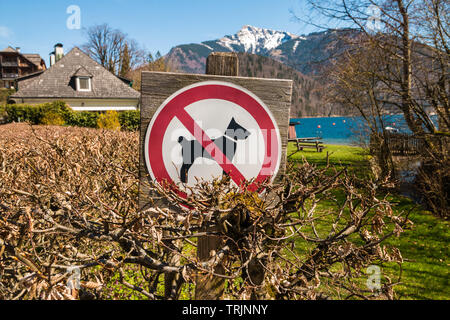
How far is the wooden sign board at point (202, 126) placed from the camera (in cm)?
144

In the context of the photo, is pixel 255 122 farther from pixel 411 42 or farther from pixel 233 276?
pixel 411 42

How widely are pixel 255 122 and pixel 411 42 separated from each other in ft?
28.6

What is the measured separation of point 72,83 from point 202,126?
3970 centimetres

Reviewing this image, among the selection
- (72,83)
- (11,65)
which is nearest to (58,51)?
(72,83)

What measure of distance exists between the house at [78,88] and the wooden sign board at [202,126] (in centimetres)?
3802

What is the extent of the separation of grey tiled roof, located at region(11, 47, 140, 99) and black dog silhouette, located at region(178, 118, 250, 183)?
3823 cm

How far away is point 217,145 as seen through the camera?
1.46 metres

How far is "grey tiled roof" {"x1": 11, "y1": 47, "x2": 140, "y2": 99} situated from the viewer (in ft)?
113

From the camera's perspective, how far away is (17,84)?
38188 millimetres

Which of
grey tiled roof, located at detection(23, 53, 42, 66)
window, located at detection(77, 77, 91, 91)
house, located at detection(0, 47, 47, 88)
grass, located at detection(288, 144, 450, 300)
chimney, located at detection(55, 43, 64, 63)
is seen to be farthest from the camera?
grey tiled roof, located at detection(23, 53, 42, 66)

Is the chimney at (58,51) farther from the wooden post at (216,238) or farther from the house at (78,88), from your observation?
the wooden post at (216,238)

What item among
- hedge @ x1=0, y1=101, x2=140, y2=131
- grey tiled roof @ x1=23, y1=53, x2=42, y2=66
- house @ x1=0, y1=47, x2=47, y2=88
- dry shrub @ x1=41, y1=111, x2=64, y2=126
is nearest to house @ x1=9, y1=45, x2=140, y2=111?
hedge @ x1=0, y1=101, x2=140, y2=131

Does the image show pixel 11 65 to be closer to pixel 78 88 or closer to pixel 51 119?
pixel 78 88

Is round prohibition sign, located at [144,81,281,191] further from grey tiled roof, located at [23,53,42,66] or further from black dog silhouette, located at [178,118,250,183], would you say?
grey tiled roof, located at [23,53,42,66]
